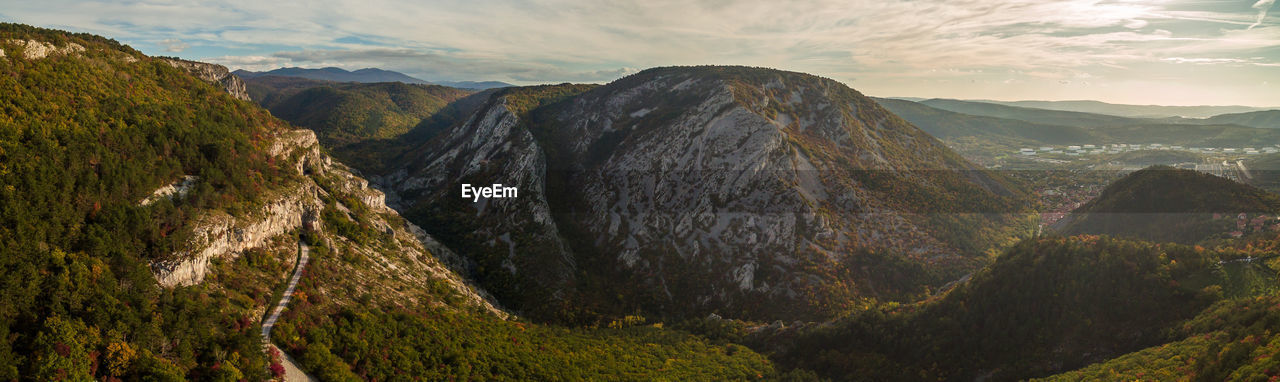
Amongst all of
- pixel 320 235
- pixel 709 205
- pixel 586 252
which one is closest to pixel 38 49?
pixel 320 235

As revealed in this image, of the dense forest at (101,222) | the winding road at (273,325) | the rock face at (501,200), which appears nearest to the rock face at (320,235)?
the dense forest at (101,222)

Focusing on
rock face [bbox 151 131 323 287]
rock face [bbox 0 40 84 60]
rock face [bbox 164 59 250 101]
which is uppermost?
rock face [bbox 164 59 250 101]

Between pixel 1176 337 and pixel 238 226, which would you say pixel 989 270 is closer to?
pixel 1176 337

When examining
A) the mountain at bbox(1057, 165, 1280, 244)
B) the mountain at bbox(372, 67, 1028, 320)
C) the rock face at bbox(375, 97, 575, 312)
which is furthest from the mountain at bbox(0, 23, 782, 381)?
the mountain at bbox(1057, 165, 1280, 244)

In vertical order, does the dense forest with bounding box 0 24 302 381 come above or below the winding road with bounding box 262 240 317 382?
above

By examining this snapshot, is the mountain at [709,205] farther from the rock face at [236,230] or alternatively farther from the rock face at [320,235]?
the rock face at [236,230]

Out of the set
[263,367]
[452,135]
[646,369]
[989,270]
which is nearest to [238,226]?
[263,367]

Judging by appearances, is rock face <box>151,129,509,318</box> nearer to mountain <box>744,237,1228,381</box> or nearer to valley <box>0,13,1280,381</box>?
valley <box>0,13,1280,381</box>
